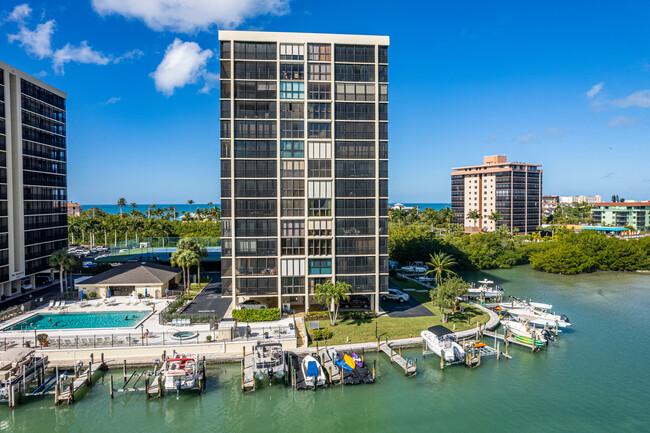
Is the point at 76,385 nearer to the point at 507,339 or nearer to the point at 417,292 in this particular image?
the point at 507,339

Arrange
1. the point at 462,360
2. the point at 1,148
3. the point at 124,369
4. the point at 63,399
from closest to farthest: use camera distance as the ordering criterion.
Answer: the point at 63,399 → the point at 124,369 → the point at 462,360 → the point at 1,148

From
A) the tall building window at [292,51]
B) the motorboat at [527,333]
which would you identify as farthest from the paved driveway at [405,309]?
the tall building window at [292,51]

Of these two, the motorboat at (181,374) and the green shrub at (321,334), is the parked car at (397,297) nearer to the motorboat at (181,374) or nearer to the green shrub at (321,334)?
the green shrub at (321,334)

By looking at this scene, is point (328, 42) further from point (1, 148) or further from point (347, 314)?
point (1, 148)

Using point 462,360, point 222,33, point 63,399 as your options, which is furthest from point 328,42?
point 63,399

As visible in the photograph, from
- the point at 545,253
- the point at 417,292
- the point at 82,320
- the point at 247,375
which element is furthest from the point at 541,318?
the point at 82,320

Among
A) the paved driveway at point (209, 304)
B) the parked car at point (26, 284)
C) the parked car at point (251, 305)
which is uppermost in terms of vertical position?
the parked car at point (26, 284)
